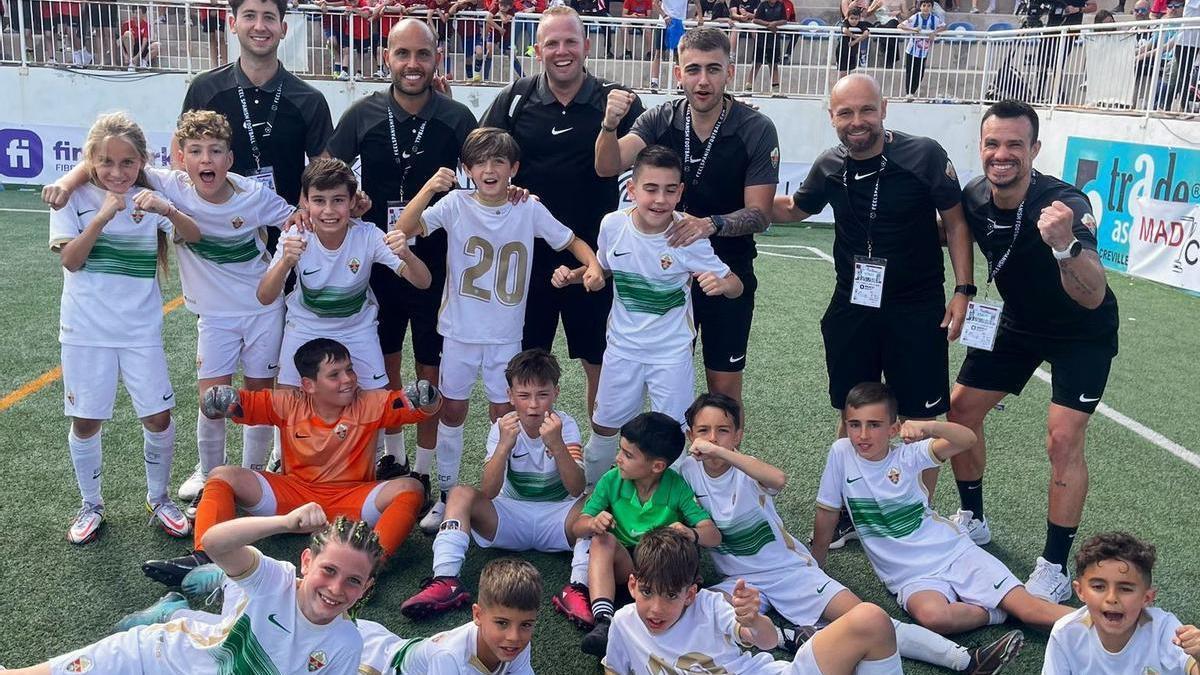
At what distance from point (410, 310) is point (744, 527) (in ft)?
7.27

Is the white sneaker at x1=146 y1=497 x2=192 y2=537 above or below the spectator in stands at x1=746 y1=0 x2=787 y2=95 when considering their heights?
below

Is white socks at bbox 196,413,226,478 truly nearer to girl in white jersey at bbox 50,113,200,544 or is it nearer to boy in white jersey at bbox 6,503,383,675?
girl in white jersey at bbox 50,113,200,544

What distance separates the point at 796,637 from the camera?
405 centimetres

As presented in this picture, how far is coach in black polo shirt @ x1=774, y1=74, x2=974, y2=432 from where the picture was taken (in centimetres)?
472

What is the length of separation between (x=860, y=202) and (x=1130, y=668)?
2.35m

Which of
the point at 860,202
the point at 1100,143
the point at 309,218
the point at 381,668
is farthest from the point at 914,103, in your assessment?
the point at 381,668

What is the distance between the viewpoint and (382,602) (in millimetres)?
4312

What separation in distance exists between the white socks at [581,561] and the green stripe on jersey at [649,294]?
1.14 m

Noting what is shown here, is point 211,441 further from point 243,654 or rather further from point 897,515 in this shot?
point 897,515

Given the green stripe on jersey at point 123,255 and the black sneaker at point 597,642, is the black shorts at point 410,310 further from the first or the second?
the black sneaker at point 597,642

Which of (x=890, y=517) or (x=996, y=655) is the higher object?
(x=890, y=517)

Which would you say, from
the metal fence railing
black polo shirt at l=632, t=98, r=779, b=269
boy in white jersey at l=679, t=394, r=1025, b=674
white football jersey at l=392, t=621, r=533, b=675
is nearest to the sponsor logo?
the metal fence railing

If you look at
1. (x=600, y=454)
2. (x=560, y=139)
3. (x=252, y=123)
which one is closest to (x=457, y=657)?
(x=600, y=454)

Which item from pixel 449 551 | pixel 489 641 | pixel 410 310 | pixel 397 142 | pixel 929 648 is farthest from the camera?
pixel 410 310
